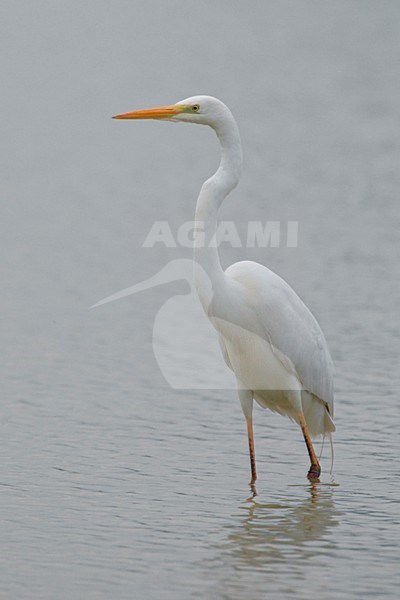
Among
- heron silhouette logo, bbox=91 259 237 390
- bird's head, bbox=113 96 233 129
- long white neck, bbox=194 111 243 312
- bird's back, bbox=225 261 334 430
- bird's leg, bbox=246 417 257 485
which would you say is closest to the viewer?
long white neck, bbox=194 111 243 312

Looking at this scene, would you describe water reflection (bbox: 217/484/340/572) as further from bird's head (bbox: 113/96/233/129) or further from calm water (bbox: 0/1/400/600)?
bird's head (bbox: 113/96/233/129)

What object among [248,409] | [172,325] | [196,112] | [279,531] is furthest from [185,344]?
[279,531]

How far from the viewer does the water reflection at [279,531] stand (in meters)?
4.98

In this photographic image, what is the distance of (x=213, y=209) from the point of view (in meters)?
5.61

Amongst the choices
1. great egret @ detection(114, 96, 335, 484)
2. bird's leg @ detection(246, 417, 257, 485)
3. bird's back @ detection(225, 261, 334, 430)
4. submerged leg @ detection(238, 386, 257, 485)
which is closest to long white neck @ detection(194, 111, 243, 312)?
great egret @ detection(114, 96, 335, 484)

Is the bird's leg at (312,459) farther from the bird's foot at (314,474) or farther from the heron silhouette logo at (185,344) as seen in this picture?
the heron silhouette logo at (185,344)

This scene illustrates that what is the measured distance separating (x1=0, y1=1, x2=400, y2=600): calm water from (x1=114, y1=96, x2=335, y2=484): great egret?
34 cm

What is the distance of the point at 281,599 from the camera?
447 centimetres

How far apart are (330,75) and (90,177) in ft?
25.5

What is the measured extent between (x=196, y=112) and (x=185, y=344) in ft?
10.4

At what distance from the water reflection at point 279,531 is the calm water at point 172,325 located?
2 cm

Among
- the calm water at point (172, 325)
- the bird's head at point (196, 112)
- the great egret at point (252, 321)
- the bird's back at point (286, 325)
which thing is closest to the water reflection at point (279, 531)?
the calm water at point (172, 325)

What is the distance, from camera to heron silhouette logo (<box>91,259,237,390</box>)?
317 inches

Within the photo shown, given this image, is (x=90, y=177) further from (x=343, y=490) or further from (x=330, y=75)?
(x=343, y=490)
